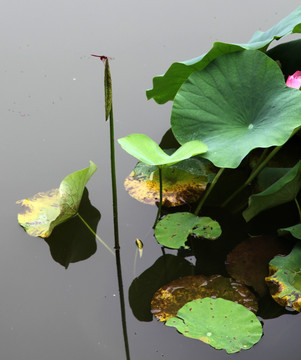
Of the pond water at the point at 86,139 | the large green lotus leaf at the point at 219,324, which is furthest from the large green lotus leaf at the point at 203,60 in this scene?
the large green lotus leaf at the point at 219,324

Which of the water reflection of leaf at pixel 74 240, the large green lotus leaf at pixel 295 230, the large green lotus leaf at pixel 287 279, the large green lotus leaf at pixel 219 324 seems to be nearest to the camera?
the large green lotus leaf at pixel 219 324

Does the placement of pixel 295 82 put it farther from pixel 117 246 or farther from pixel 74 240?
pixel 74 240

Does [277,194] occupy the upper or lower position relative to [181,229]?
upper

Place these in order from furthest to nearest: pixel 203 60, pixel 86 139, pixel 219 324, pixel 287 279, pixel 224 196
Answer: pixel 86 139 < pixel 224 196 < pixel 203 60 < pixel 287 279 < pixel 219 324

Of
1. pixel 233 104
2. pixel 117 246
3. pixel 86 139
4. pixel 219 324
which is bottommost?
pixel 219 324

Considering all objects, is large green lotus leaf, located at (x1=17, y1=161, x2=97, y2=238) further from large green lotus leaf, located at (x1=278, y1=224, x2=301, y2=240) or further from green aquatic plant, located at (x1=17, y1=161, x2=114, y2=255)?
large green lotus leaf, located at (x1=278, y1=224, x2=301, y2=240)

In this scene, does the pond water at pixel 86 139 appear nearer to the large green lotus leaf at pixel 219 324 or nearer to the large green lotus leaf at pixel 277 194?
the large green lotus leaf at pixel 219 324

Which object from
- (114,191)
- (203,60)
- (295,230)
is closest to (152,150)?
(114,191)
